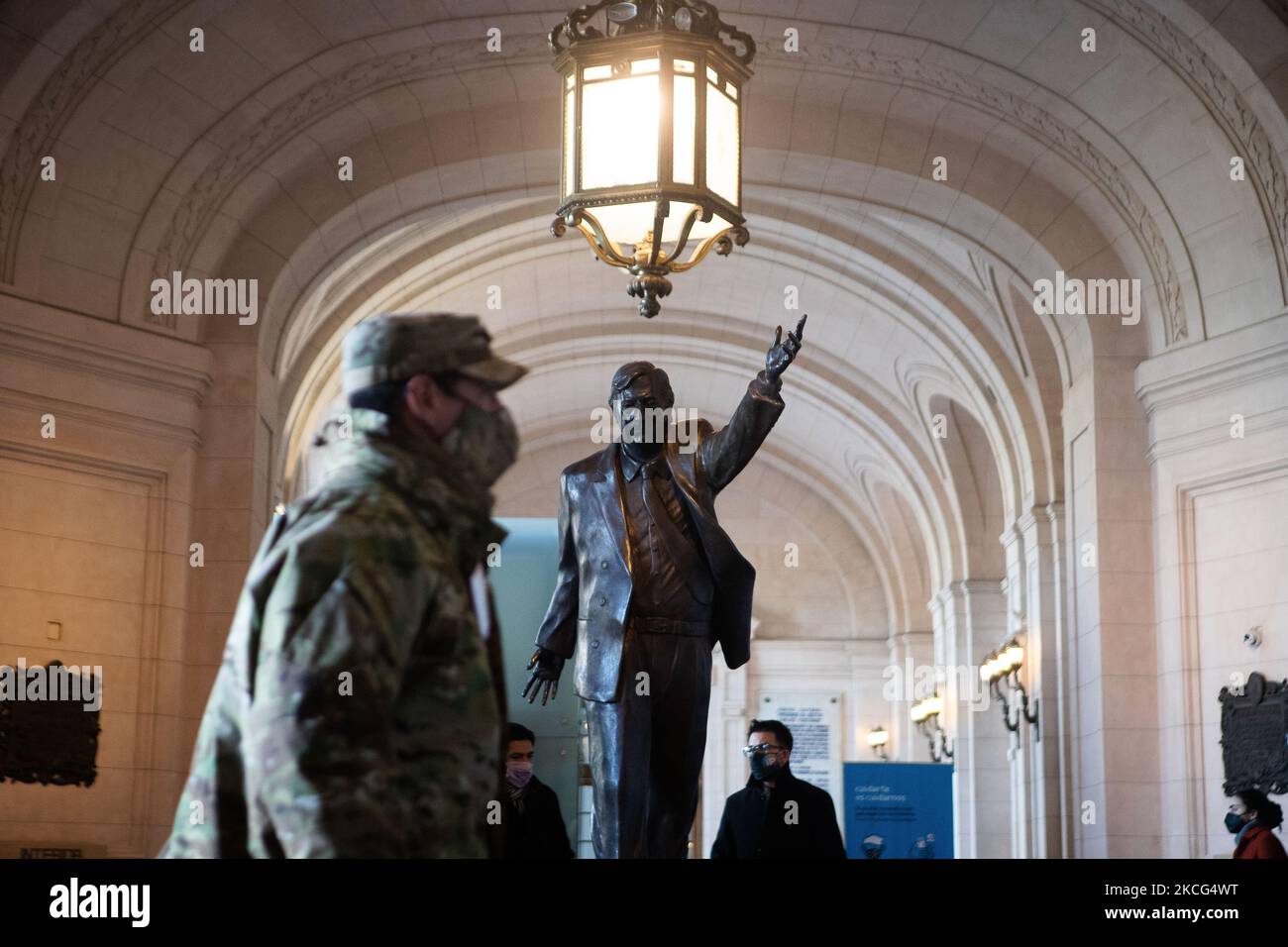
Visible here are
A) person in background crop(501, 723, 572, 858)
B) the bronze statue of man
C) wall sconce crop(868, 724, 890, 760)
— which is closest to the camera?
the bronze statue of man

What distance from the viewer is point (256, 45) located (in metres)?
11.5

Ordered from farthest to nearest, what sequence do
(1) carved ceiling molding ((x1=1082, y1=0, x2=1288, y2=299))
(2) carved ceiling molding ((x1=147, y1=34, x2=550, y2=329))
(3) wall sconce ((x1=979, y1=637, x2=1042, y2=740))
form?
(3) wall sconce ((x1=979, y1=637, x2=1042, y2=740))
(2) carved ceiling molding ((x1=147, y1=34, x2=550, y2=329))
(1) carved ceiling molding ((x1=1082, y1=0, x2=1288, y2=299))

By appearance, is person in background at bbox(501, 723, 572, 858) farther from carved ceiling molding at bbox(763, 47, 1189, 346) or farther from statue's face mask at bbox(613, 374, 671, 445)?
carved ceiling molding at bbox(763, 47, 1189, 346)

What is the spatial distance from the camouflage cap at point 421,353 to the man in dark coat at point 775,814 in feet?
14.2

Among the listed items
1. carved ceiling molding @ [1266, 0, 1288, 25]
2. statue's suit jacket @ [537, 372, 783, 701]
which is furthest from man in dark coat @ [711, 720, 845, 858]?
carved ceiling molding @ [1266, 0, 1288, 25]

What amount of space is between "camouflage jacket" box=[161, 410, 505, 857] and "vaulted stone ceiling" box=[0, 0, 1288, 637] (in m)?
8.85

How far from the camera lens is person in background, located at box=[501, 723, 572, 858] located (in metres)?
6.40

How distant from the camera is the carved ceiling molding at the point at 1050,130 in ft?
40.4

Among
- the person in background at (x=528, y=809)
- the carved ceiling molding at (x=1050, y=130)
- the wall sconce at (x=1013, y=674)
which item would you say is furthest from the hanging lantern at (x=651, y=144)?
the wall sconce at (x=1013, y=674)

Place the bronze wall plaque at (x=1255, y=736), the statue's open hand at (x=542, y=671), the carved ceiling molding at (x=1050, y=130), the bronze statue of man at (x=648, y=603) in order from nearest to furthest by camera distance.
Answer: the bronze statue of man at (x=648, y=603) → the statue's open hand at (x=542, y=671) → the bronze wall plaque at (x=1255, y=736) → the carved ceiling molding at (x=1050, y=130)

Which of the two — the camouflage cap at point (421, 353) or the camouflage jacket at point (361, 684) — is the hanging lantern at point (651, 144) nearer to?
the camouflage cap at point (421, 353)

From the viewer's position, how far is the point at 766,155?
13.3 metres

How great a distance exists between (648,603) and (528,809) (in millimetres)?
1492
